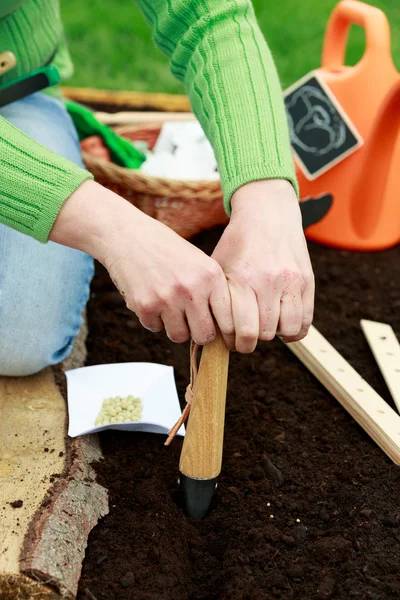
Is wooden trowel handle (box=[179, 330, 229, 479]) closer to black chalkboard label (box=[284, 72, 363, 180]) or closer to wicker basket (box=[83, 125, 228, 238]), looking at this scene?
wicker basket (box=[83, 125, 228, 238])

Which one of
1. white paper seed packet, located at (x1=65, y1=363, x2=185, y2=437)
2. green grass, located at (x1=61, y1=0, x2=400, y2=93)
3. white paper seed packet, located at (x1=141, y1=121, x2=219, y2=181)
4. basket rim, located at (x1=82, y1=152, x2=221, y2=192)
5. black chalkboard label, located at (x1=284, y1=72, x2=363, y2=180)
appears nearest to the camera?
white paper seed packet, located at (x1=65, y1=363, x2=185, y2=437)

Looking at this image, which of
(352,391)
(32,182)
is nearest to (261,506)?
(352,391)

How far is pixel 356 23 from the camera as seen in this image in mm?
2049

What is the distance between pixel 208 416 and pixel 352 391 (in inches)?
17.9

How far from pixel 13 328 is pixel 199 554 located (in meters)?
0.60

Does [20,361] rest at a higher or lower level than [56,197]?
lower

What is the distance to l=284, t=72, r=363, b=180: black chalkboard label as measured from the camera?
1980 millimetres

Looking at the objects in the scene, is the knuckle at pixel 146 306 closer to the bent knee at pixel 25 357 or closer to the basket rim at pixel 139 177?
the bent knee at pixel 25 357

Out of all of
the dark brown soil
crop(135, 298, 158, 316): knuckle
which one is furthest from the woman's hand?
the dark brown soil

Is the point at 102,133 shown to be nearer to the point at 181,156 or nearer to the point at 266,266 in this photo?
the point at 181,156

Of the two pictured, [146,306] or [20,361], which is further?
[20,361]

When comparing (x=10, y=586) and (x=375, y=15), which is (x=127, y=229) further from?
(x=375, y=15)

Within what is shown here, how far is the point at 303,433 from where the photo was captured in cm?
142

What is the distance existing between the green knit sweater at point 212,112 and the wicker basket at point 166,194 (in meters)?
0.49
